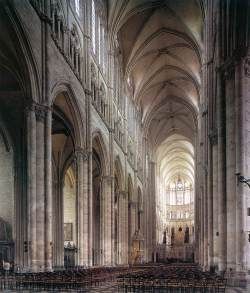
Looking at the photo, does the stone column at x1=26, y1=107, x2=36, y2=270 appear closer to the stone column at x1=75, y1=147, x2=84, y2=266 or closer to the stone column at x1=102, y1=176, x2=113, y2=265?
the stone column at x1=75, y1=147, x2=84, y2=266

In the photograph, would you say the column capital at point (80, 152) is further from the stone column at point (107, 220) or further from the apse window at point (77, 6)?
the apse window at point (77, 6)

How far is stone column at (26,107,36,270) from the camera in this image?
22.5m

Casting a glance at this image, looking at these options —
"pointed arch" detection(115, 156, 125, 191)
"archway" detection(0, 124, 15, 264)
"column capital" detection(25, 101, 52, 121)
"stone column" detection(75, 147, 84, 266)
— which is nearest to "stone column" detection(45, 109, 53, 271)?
"column capital" detection(25, 101, 52, 121)

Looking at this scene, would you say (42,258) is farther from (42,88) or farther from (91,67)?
(91,67)

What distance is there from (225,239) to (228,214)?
177 centimetres

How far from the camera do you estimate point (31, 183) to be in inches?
905

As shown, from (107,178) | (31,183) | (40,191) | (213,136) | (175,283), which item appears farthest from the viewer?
(107,178)

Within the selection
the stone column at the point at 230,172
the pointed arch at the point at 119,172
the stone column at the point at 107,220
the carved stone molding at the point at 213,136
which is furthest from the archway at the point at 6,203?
the pointed arch at the point at 119,172

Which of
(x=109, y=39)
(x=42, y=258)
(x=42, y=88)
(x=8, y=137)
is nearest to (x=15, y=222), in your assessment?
(x=8, y=137)

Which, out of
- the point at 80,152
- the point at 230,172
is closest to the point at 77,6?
the point at 80,152

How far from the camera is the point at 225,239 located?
22500mm

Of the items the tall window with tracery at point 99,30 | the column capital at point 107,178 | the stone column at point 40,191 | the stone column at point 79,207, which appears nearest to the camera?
the stone column at point 40,191

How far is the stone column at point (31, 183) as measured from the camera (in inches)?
888

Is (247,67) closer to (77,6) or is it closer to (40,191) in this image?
(40,191)
